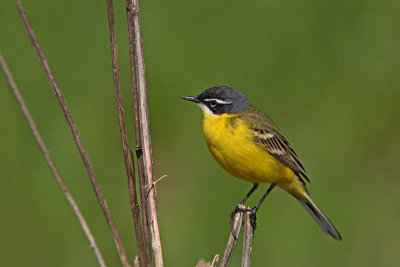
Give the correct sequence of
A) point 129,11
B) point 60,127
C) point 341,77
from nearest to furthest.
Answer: point 129,11 < point 60,127 < point 341,77

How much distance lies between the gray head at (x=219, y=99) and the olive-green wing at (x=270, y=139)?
0.46ft

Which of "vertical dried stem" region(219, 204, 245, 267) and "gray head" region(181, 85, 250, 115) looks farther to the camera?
"gray head" region(181, 85, 250, 115)

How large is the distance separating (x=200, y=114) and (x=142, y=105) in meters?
4.02

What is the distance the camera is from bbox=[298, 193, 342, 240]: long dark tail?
19.8 feet

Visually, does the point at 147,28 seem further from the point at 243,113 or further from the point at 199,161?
the point at 243,113

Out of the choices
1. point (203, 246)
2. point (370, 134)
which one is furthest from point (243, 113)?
point (370, 134)

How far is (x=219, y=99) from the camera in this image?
227 inches

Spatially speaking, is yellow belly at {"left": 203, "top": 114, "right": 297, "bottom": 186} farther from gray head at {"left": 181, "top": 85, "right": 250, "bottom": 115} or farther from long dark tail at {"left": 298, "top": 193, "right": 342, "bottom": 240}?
long dark tail at {"left": 298, "top": 193, "right": 342, "bottom": 240}

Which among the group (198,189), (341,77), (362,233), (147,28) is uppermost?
(147,28)

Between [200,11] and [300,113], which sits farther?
[200,11]

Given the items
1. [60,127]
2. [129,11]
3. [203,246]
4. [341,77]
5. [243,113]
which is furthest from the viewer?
[341,77]

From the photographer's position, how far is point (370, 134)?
7898mm

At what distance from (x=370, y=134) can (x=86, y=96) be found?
3123 millimetres

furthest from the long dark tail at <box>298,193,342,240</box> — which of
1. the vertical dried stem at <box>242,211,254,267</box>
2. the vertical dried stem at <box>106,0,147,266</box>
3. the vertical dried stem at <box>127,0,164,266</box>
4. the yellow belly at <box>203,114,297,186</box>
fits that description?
the vertical dried stem at <box>106,0,147,266</box>
